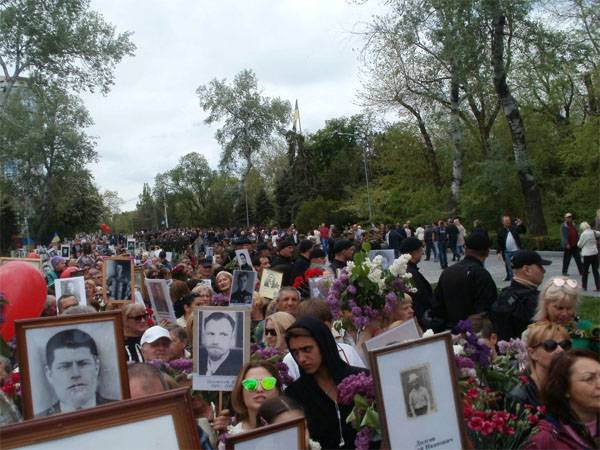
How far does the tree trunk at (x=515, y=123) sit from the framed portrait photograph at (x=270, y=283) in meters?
17.0

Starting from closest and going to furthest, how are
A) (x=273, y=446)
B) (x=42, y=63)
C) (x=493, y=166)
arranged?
(x=273, y=446) < (x=42, y=63) < (x=493, y=166)

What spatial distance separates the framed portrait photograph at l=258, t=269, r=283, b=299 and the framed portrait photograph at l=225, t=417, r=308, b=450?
21.3ft

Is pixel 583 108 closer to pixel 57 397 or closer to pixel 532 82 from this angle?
pixel 532 82

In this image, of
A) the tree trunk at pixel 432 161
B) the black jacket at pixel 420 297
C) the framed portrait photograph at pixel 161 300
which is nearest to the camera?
the black jacket at pixel 420 297

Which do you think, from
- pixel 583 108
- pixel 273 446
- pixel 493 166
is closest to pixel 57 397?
pixel 273 446

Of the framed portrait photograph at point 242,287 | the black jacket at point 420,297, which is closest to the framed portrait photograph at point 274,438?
the black jacket at point 420,297

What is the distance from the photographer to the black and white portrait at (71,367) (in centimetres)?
273

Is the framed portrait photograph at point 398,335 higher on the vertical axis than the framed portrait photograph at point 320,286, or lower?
lower

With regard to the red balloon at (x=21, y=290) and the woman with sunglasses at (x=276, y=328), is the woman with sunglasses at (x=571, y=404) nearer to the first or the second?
the woman with sunglasses at (x=276, y=328)

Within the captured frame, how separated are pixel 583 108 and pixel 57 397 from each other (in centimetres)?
3671

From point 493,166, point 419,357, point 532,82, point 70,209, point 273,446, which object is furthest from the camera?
point 70,209

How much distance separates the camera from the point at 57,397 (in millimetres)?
2725

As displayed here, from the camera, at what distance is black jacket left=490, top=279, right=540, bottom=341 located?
18.0 ft

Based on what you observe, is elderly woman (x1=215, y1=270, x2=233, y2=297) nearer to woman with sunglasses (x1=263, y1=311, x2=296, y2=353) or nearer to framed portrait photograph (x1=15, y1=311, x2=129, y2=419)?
woman with sunglasses (x1=263, y1=311, x2=296, y2=353)
